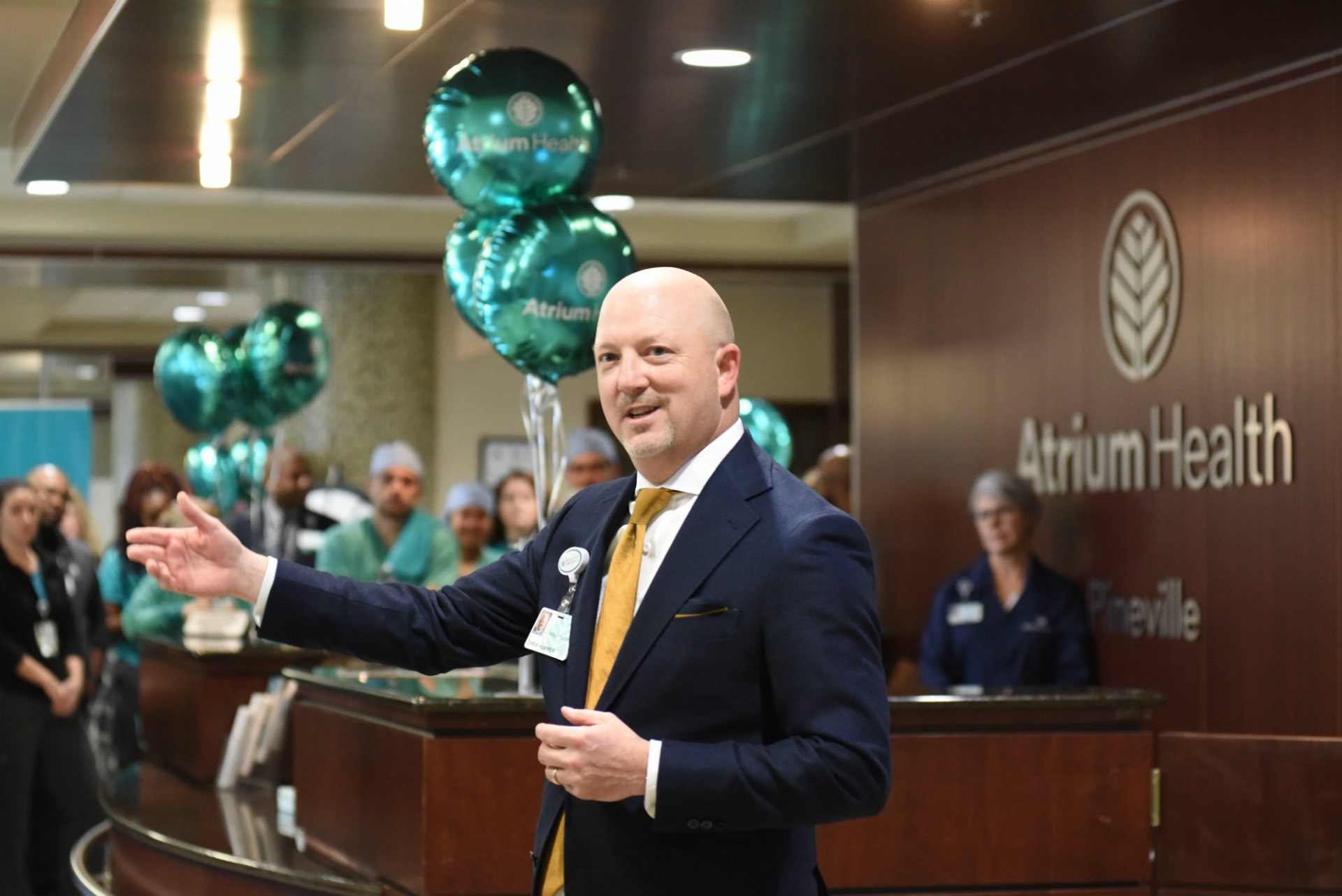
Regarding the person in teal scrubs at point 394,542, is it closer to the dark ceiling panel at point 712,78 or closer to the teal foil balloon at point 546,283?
the dark ceiling panel at point 712,78

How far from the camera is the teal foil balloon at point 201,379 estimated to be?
7816 mm

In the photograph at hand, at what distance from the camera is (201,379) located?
782cm

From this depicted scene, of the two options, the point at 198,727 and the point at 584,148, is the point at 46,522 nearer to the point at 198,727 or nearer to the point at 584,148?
the point at 198,727

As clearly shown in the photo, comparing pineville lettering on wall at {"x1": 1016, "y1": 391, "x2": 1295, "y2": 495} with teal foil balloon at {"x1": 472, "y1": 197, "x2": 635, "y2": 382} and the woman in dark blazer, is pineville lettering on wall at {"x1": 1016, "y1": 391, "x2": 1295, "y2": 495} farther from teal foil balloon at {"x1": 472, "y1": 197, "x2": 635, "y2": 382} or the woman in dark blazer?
the woman in dark blazer

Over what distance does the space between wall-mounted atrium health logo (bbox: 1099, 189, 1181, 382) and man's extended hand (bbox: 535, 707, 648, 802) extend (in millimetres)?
3795

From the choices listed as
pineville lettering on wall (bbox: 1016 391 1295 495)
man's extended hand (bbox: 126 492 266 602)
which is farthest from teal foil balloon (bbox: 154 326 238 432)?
man's extended hand (bbox: 126 492 266 602)

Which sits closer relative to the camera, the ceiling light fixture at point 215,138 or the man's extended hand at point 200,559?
the man's extended hand at point 200,559

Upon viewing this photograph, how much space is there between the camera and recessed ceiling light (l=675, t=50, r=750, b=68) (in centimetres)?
472

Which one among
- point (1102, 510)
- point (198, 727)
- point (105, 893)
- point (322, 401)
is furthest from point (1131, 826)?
point (322, 401)

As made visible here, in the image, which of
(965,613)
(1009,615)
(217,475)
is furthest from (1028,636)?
(217,475)

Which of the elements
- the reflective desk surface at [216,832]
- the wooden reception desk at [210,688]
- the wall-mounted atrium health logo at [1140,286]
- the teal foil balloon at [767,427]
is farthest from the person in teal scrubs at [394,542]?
the wall-mounted atrium health logo at [1140,286]

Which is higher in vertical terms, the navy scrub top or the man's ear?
the man's ear

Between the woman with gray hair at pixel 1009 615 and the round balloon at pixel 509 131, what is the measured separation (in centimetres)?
193

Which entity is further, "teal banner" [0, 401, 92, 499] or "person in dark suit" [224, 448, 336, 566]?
"teal banner" [0, 401, 92, 499]
